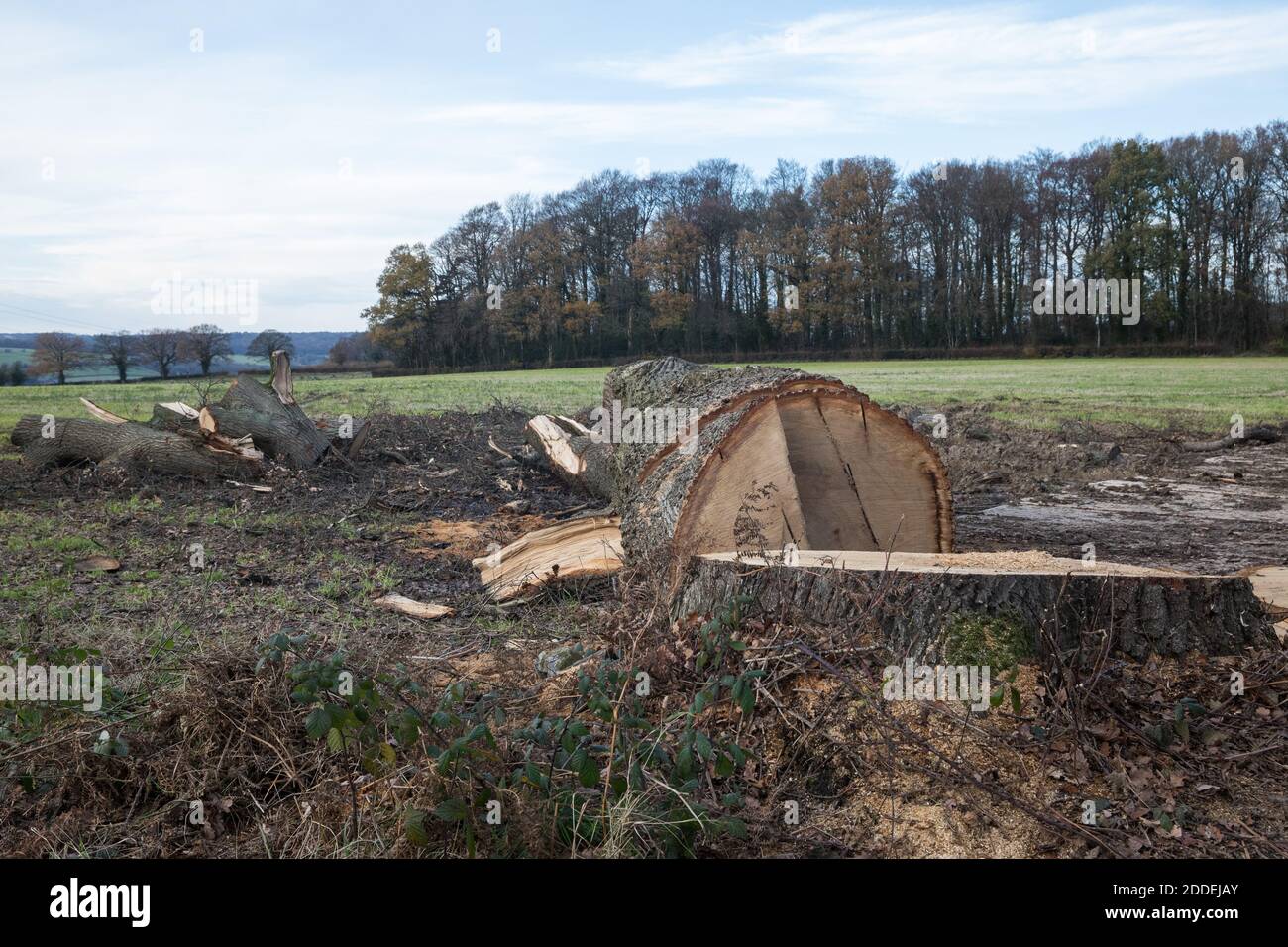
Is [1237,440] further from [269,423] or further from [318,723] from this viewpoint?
[318,723]

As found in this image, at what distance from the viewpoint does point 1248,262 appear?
1831 inches

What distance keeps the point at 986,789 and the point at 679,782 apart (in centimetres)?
99

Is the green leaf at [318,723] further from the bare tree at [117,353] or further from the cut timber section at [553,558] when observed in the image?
the bare tree at [117,353]

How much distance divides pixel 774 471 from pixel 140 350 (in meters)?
41.1

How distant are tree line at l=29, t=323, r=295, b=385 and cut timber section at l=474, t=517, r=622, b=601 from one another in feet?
107

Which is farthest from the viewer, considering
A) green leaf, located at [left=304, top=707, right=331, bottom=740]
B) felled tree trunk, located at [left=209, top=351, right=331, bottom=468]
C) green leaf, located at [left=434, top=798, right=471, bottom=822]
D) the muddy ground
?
felled tree trunk, located at [left=209, top=351, right=331, bottom=468]

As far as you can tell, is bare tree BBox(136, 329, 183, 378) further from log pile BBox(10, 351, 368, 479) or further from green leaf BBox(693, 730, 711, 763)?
green leaf BBox(693, 730, 711, 763)

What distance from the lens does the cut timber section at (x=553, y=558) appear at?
6.86m

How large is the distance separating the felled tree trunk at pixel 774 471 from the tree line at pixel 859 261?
44.1 metres

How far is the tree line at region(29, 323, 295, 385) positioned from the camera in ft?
120

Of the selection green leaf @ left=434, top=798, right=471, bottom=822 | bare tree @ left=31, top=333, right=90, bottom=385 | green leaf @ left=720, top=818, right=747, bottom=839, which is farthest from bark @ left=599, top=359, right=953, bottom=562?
bare tree @ left=31, top=333, right=90, bottom=385

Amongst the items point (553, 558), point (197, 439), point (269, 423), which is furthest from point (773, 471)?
point (197, 439)

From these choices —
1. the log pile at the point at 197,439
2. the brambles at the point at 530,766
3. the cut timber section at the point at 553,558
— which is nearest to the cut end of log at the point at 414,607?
the cut timber section at the point at 553,558
